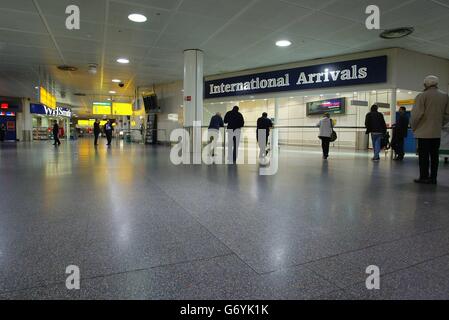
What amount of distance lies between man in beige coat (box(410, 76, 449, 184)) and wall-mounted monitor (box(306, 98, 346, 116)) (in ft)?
41.1

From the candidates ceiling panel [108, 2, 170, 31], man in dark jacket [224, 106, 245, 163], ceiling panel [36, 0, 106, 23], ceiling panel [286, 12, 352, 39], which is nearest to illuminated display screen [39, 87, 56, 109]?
ceiling panel [36, 0, 106, 23]

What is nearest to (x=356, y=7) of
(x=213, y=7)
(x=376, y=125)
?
(x=213, y=7)

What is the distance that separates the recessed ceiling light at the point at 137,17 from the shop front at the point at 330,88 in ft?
15.1

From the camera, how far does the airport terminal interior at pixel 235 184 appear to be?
65.7 inches

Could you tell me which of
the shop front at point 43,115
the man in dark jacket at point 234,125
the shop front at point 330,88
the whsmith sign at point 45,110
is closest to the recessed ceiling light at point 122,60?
the shop front at point 330,88

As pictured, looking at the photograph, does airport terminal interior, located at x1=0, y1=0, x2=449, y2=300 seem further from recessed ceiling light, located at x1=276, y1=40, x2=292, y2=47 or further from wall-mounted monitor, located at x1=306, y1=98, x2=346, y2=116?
wall-mounted monitor, located at x1=306, y1=98, x2=346, y2=116

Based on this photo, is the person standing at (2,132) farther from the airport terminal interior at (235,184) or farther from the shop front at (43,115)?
the airport terminal interior at (235,184)

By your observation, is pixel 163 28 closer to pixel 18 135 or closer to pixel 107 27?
pixel 107 27

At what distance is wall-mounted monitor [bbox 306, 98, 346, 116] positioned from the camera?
16891 mm

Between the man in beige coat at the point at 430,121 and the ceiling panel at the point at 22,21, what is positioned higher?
the ceiling panel at the point at 22,21

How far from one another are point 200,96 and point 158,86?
27.1 feet

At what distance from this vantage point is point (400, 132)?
9055mm

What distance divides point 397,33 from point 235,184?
6.61 m
